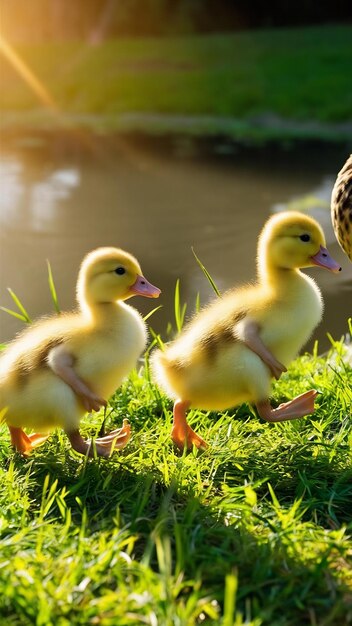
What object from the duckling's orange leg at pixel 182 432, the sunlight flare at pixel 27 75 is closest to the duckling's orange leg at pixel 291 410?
the duckling's orange leg at pixel 182 432

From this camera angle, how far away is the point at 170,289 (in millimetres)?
3574

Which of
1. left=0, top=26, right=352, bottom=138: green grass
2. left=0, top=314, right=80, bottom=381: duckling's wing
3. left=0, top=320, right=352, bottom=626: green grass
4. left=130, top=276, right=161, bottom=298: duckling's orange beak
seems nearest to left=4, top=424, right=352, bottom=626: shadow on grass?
left=0, top=320, right=352, bottom=626: green grass

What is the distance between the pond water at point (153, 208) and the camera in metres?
3.61

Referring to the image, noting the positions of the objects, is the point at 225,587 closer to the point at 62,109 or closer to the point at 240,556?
the point at 240,556

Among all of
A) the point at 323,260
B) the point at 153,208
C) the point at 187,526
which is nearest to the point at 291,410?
the point at 323,260

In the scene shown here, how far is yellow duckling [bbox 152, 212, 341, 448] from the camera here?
2.01 meters

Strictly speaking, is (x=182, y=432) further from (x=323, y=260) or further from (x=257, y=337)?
(x=323, y=260)

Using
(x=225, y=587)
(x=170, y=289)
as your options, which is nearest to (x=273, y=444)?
(x=225, y=587)

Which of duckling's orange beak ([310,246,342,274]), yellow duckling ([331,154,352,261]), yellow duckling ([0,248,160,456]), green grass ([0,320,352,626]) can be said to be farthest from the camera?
yellow duckling ([331,154,352,261])

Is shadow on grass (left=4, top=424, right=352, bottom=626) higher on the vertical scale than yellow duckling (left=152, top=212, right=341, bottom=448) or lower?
lower

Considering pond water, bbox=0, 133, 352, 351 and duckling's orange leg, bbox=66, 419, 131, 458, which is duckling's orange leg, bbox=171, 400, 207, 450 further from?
pond water, bbox=0, 133, 352, 351

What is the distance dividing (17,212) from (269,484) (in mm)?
3116

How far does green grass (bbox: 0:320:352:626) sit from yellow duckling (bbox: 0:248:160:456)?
0.11 meters

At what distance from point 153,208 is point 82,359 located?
2.96 m
